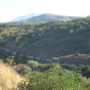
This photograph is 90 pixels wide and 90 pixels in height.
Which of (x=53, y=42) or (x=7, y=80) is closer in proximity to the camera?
(x=7, y=80)

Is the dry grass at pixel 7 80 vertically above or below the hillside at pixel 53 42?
above

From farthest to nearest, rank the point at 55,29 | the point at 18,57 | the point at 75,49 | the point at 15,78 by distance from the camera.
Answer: the point at 55,29, the point at 75,49, the point at 18,57, the point at 15,78

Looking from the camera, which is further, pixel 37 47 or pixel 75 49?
pixel 37 47

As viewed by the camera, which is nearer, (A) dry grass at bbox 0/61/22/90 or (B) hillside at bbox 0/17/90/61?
(A) dry grass at bbox 0/61/22/90

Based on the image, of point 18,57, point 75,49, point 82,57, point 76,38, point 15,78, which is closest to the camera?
point 15,78

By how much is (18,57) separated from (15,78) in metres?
30.1

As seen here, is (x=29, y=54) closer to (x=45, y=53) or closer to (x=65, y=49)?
(x=45, y=53)

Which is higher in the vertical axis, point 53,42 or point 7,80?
point 7,80

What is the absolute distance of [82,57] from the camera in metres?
32.1

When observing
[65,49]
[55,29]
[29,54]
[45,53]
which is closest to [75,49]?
[65,49]

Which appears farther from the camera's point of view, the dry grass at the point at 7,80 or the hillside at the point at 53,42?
the hillside at the point at 53,42

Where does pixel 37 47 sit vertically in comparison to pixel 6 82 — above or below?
below

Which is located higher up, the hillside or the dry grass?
the dry grass

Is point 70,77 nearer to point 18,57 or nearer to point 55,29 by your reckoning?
point 18,57
